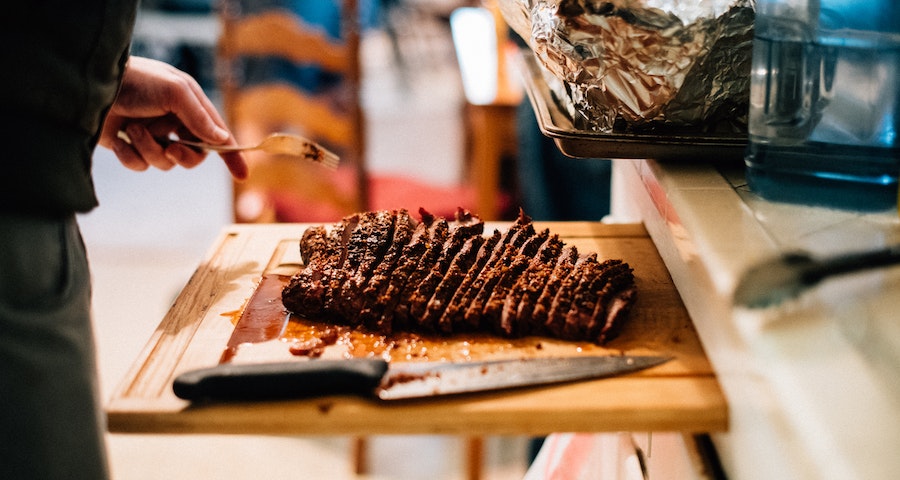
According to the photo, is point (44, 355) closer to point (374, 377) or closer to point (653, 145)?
point (374, 377)

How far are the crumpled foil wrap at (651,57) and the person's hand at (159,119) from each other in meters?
0.61

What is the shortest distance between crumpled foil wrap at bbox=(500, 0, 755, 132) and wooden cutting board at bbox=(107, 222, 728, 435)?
0.29 m

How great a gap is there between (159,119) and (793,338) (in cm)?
116

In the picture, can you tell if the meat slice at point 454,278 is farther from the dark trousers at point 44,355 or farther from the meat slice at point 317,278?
the dark trousers at point 44,355

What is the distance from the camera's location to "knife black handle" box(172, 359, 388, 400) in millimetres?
951

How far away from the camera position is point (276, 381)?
3.12ft

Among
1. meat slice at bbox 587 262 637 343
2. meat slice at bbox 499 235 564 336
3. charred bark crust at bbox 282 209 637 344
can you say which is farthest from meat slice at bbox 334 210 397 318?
meat slice at bbox 587 262 637 343

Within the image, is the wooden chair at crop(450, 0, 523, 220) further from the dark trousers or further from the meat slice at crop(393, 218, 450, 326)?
the dark trousers

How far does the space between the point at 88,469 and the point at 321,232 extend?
52 cm

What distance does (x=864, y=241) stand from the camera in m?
0.94

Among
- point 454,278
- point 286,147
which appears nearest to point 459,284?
point 454,278

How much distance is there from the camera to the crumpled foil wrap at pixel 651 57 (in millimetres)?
1159

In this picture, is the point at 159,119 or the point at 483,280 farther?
the point at 159,119

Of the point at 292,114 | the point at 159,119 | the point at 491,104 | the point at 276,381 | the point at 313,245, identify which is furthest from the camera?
the point at 491,104
